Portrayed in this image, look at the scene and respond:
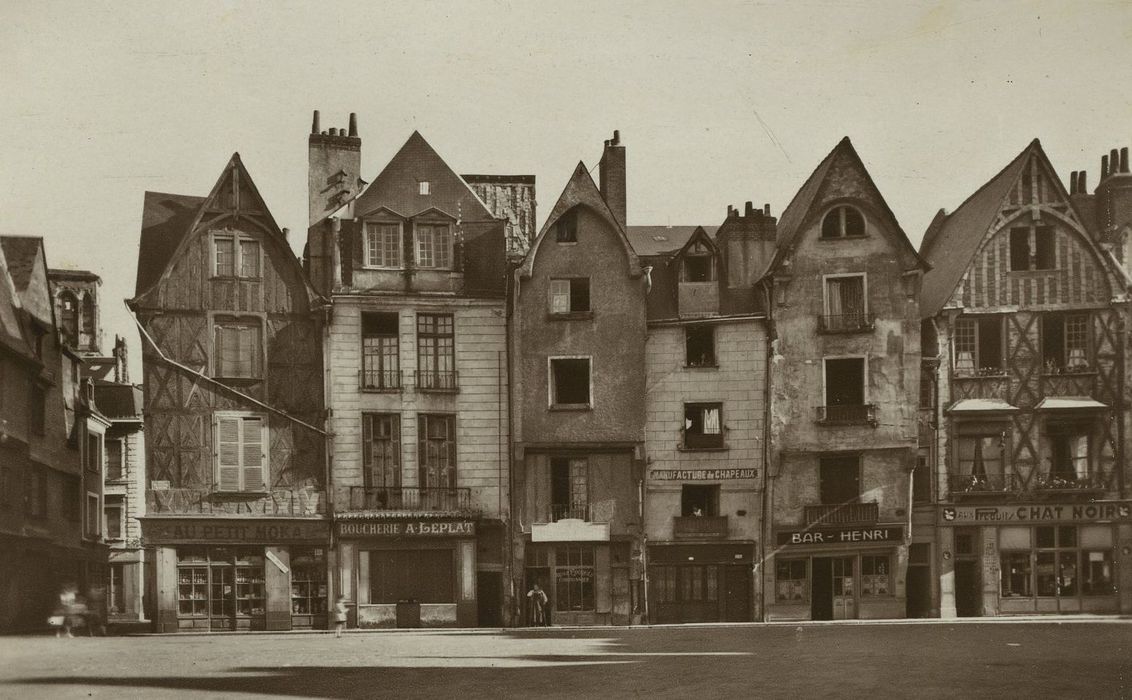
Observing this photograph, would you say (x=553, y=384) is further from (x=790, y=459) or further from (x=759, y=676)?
(x=759, y=676)

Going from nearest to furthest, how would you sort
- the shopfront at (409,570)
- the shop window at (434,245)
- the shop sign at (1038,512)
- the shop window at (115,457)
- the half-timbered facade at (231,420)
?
the shop window at (115,457) → the half-timbered facade at (231,420) → the shopfront at (409,570) → the shop window at (434,245) → the shop sign at (1038,512)

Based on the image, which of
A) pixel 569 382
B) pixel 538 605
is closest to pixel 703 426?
pixel 569 382

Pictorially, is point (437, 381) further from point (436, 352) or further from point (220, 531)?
point (220, 531)

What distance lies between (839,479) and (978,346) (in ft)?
13.5

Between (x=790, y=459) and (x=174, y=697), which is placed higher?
(x=790, y=459)

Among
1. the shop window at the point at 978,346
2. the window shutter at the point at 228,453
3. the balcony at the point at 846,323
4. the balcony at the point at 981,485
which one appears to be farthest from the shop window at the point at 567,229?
the balcony at the point at 981,485

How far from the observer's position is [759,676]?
17.5m

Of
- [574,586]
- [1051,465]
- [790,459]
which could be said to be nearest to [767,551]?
[790,459]

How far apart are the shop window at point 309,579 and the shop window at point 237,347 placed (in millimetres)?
3639

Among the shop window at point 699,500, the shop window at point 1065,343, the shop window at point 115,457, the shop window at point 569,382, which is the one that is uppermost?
the shop window at point 1065,343

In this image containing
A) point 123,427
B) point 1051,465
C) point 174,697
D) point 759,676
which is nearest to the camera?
point 174,697

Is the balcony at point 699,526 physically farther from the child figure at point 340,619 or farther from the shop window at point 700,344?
the child figure at point 340,619

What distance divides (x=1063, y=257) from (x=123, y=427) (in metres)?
17.9

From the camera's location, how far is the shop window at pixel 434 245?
2856 cm
